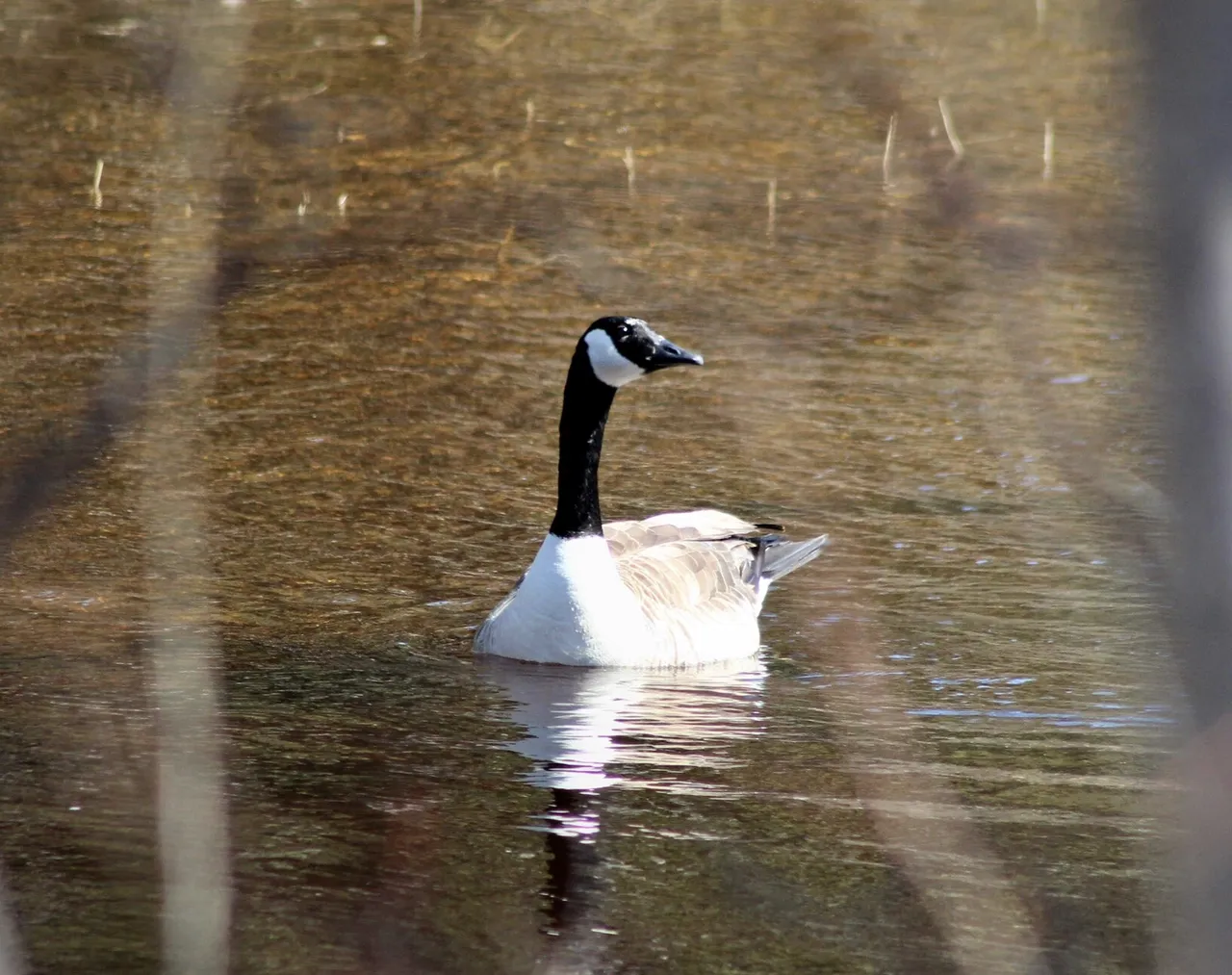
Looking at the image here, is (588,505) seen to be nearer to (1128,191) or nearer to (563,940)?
(563,940)

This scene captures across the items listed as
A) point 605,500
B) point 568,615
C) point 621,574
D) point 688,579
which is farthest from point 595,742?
point 605,500

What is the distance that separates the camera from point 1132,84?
1.78 meters

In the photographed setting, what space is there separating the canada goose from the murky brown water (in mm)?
194

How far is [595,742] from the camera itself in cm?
774

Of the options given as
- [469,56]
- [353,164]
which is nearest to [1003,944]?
[353,164]

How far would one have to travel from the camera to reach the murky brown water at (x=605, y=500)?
541 centimetres

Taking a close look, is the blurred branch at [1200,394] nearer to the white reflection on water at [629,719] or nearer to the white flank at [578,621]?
the white reflection on water at [629,719]

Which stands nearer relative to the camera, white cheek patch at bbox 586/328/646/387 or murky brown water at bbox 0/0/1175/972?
murky brown water at bbox 0/0/1175/972

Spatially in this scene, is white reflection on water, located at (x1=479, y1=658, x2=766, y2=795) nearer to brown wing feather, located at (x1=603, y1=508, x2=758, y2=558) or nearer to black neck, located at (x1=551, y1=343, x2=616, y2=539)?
black neck, located at (x1=551, y1=343, x2=616, y2=539)

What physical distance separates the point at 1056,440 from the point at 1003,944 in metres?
3.79

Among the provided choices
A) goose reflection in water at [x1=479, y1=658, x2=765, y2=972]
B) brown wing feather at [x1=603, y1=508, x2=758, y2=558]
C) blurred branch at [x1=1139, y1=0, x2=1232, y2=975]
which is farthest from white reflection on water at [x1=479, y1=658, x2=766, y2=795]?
blurred branch at [x1=1139, y1=0, x2=1232, y2=975]

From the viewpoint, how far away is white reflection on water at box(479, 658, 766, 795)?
731 cm

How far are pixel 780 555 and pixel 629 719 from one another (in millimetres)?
2279

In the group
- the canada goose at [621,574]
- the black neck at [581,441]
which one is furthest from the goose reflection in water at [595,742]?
the black neck at [581,441]
